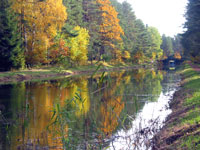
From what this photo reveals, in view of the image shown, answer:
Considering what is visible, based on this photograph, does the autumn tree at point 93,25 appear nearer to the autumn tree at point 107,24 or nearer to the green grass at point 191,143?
the autumn tree at point 107,24

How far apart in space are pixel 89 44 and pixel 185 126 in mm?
44396

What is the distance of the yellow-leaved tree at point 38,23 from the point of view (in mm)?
38438

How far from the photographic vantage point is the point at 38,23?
39219 millimetres

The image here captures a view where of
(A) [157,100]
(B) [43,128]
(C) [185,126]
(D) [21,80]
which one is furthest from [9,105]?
(D) [21,80]

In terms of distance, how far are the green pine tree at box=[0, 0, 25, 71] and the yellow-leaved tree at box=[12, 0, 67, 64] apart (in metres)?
2.67

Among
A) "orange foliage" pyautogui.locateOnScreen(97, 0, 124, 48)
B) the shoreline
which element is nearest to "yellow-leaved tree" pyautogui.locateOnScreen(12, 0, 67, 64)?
the shoreline

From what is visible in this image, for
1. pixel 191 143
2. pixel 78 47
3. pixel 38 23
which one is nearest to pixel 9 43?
pixel 38 23

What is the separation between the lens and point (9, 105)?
1600cm

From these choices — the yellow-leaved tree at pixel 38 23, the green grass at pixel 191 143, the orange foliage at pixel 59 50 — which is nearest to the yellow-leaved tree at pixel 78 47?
the orange foliage at pixel 59 50

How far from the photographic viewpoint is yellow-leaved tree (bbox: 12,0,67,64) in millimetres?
38438

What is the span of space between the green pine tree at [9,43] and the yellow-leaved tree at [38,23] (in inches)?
Answer: 105

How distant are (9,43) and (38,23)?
6.13m

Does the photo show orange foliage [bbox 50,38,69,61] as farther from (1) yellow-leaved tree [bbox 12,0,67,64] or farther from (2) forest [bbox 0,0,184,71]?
(1) yellow-leaved tree [bbox 12,0,67,64]

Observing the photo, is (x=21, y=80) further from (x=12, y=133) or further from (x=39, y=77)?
(x=12, y=133)
